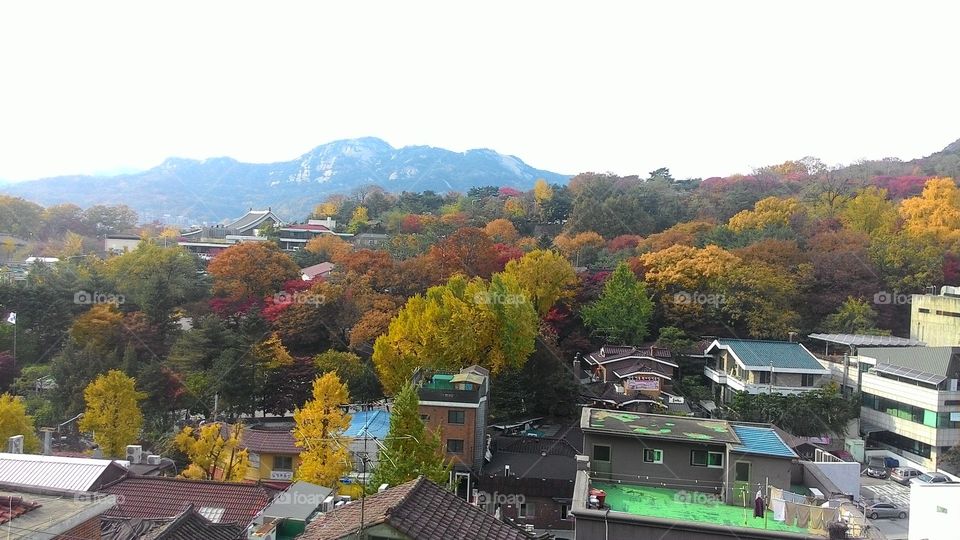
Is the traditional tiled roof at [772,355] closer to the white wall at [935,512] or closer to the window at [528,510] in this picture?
the window at [528,510]

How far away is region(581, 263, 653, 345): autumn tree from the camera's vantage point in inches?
1035

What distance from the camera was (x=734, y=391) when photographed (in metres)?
24.0

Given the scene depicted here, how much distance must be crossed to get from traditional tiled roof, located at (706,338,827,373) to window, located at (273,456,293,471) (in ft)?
47.9

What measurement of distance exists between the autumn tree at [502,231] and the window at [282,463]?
2290 cm

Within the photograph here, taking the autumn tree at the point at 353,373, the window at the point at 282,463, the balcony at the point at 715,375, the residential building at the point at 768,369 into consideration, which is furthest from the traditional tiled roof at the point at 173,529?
the balcony at the point at 715,375

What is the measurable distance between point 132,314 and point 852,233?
3047 cm

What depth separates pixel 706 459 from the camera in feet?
34.4

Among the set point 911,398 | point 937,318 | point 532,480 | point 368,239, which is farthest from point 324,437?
point 368,239

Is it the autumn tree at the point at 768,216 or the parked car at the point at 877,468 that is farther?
the autumn tree at the point at 768,216

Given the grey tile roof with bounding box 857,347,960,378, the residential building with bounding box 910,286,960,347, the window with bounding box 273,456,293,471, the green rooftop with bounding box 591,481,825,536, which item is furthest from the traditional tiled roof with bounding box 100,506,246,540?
the residential building with bounding box 910,286,960,347

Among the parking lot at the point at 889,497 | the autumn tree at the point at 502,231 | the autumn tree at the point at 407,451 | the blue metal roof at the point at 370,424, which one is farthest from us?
the autumn tree at the point at 502,231

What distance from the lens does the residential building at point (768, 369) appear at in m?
23.1

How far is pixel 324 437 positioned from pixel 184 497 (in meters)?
4.29

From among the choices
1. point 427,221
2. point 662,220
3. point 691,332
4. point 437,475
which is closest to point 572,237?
point 662,220
